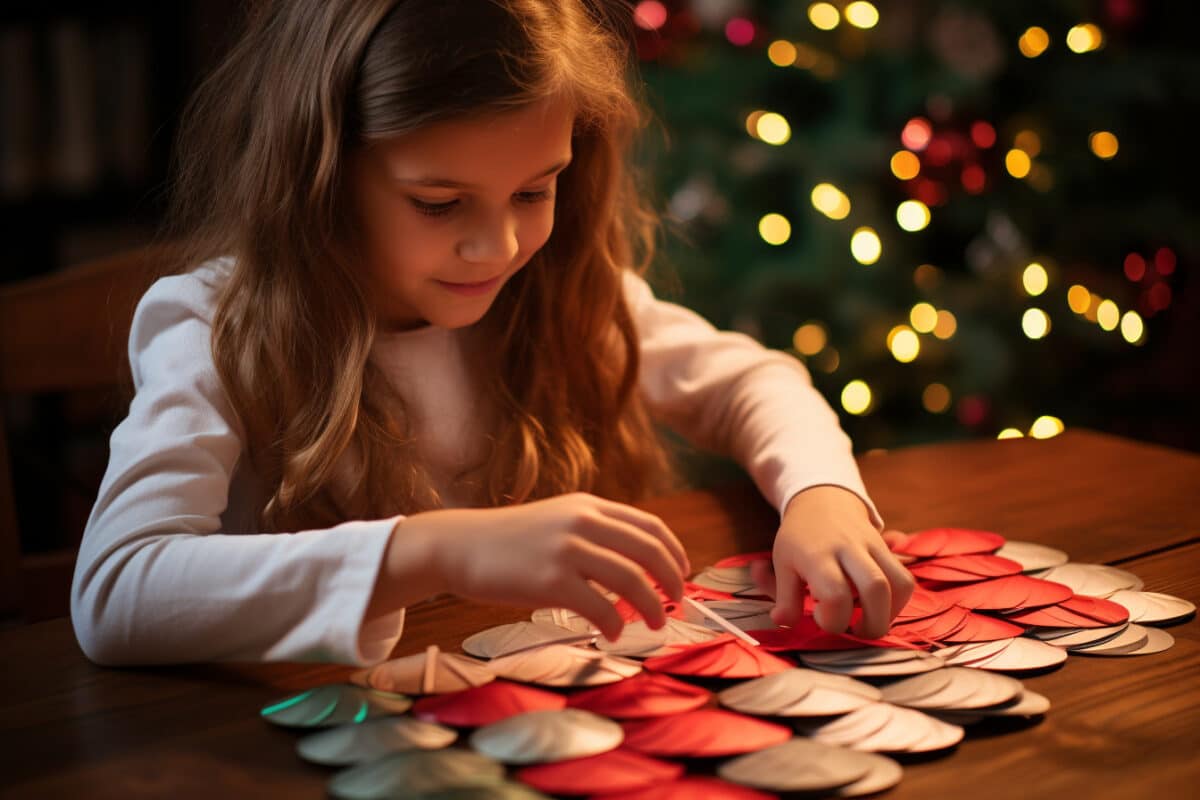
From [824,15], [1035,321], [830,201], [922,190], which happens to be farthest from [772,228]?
[1035,321]

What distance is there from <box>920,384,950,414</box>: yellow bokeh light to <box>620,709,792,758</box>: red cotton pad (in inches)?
67.6

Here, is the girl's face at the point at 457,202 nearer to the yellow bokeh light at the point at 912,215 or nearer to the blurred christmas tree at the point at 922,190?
the blurred christmas tree at the point at 922,190

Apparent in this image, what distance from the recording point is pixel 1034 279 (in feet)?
7.54

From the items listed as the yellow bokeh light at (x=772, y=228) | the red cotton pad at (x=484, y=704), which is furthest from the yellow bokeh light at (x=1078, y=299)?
the red cotton pad at (x=484, y=704)

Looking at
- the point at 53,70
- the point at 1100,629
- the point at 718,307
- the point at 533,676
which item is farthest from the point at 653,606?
the point at 53,70

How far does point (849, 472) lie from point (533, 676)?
1.36 ft

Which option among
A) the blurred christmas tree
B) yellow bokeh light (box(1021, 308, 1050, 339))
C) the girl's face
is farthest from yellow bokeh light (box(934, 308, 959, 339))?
the girl's face

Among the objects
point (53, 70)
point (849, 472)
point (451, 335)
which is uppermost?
point (53, 70)

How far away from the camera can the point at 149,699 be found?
0.80 m

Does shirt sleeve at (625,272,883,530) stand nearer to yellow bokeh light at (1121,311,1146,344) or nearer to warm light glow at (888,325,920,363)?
warm light glow at (888,325,920,363)

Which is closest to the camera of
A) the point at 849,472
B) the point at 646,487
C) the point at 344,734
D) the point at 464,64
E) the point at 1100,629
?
the point at 344,734

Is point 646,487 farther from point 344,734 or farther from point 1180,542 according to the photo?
point 344,734

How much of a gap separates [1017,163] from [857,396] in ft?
1.63

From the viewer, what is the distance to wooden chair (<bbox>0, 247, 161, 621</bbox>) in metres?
1.28
